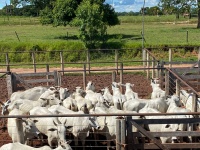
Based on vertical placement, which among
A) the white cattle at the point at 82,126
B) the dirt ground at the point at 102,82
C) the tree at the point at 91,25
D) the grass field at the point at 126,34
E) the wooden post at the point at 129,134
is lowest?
the dirt ground at the point at 102,82

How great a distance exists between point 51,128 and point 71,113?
4.90 ft

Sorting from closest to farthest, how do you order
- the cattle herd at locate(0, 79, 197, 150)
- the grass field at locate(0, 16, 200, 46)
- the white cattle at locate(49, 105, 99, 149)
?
the cattle herd at locate(0, 79, 197, 150) < the white cattle at locate(49, 105, 99, 149) < the grass field at locate(0, 16, 200, 46)

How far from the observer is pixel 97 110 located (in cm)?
989

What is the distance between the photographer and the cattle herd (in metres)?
8.52

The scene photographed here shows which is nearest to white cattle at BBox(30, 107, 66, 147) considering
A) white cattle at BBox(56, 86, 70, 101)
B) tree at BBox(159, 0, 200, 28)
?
white cattle at BBox(56, 86, 70, 101)

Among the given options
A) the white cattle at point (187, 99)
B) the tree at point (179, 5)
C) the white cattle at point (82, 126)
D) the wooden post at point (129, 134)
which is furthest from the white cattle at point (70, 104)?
the tree at point (179, 5)

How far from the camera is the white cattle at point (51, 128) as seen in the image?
8242 mm

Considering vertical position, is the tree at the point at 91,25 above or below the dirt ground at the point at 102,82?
above

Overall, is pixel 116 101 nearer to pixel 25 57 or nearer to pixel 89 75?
pixel 89 75

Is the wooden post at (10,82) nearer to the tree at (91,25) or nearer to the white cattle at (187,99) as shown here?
the white cattle at (187,99)

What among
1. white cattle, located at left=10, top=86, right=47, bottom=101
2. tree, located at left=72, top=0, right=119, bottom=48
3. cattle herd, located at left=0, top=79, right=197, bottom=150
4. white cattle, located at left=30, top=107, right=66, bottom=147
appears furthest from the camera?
tree, located at left=72, top=0, right=119, bottom=48

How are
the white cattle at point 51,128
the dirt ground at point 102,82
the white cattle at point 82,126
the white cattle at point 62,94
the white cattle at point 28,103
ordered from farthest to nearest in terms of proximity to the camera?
the dirt ground at point 102,82 < the white cattle at point 62,94 < the white cattle at point 28,103 < the white cattle at point 82,126 < the white cattle at point 51,128

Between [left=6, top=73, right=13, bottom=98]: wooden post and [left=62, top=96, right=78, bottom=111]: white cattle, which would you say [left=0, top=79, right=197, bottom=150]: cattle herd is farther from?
[left=6, top=73, right=13, bottom=98]: wooden post

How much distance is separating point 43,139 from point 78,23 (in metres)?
18.3
